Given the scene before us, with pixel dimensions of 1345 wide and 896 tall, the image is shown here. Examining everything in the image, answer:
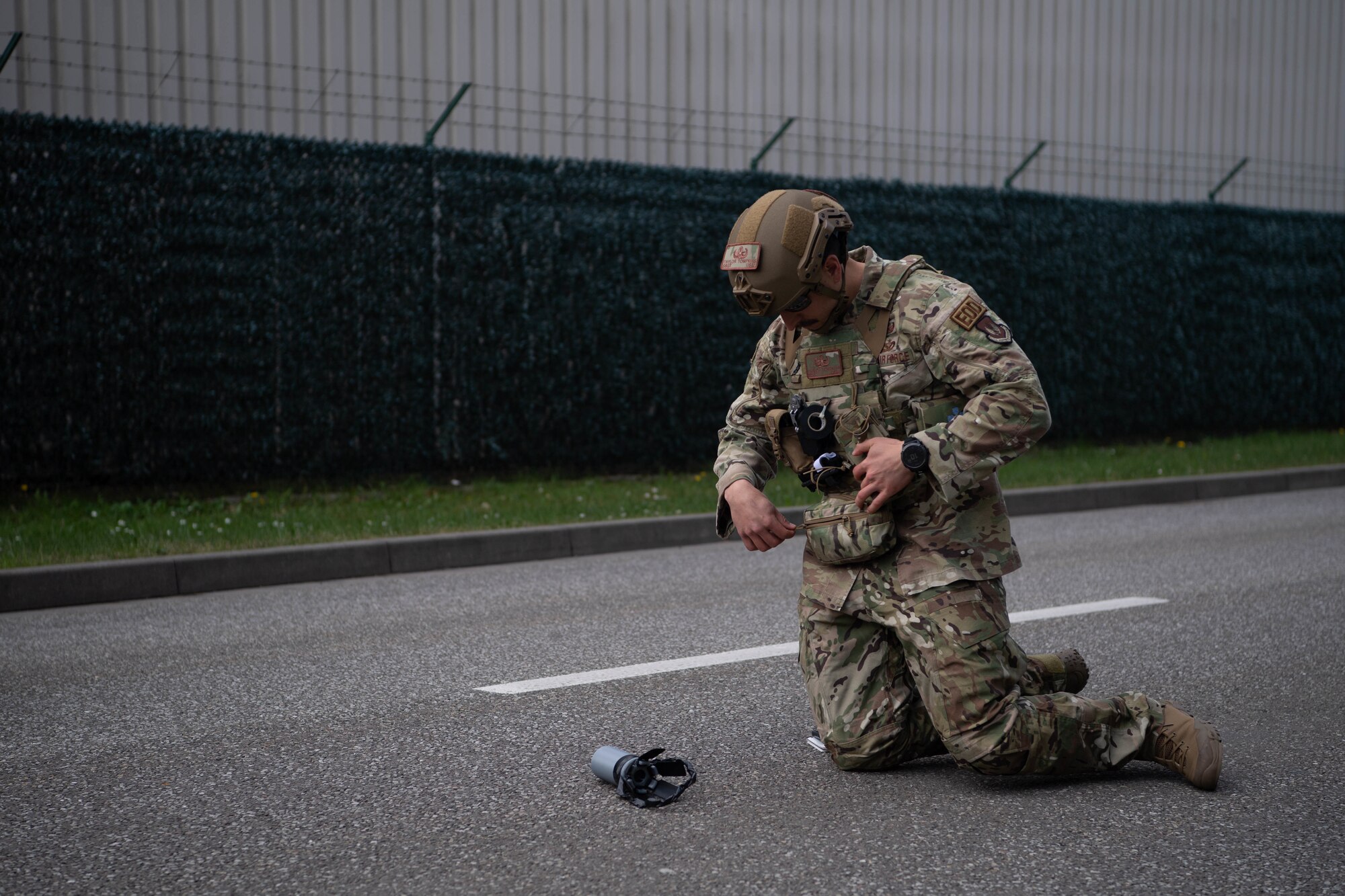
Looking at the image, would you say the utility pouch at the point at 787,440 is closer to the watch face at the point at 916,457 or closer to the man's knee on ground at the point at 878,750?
the watch face at the point at 916,457

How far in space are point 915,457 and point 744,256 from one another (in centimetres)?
67

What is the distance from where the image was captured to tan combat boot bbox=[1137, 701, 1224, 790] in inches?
136

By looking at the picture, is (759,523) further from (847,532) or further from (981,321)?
(981,321)

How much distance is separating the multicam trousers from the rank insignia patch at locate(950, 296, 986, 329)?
2.17 feet

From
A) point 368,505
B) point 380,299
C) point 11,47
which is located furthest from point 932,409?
point 11,47

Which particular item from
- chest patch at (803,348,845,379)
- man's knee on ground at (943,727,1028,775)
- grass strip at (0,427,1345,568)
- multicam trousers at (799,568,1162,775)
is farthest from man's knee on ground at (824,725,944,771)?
grass strip at (0,427,1345,568)

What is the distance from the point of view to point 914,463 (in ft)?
11.1

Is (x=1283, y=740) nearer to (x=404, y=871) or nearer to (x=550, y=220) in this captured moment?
(x=404, y=871)

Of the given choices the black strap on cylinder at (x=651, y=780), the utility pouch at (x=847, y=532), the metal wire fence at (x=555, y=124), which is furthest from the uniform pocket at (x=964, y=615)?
the metal wire fence at (x=555, y=124)

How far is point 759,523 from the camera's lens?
11.5 feet

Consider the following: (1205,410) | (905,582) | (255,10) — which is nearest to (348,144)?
(255,10)

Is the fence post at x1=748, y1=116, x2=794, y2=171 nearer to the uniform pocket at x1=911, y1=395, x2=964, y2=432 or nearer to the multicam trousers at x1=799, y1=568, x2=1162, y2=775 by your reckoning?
the uniform pocket at x1=911, y1=395, x2=964, y2=432

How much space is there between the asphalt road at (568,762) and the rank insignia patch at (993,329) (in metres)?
1.16

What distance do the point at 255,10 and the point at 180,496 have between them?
4.05 m
